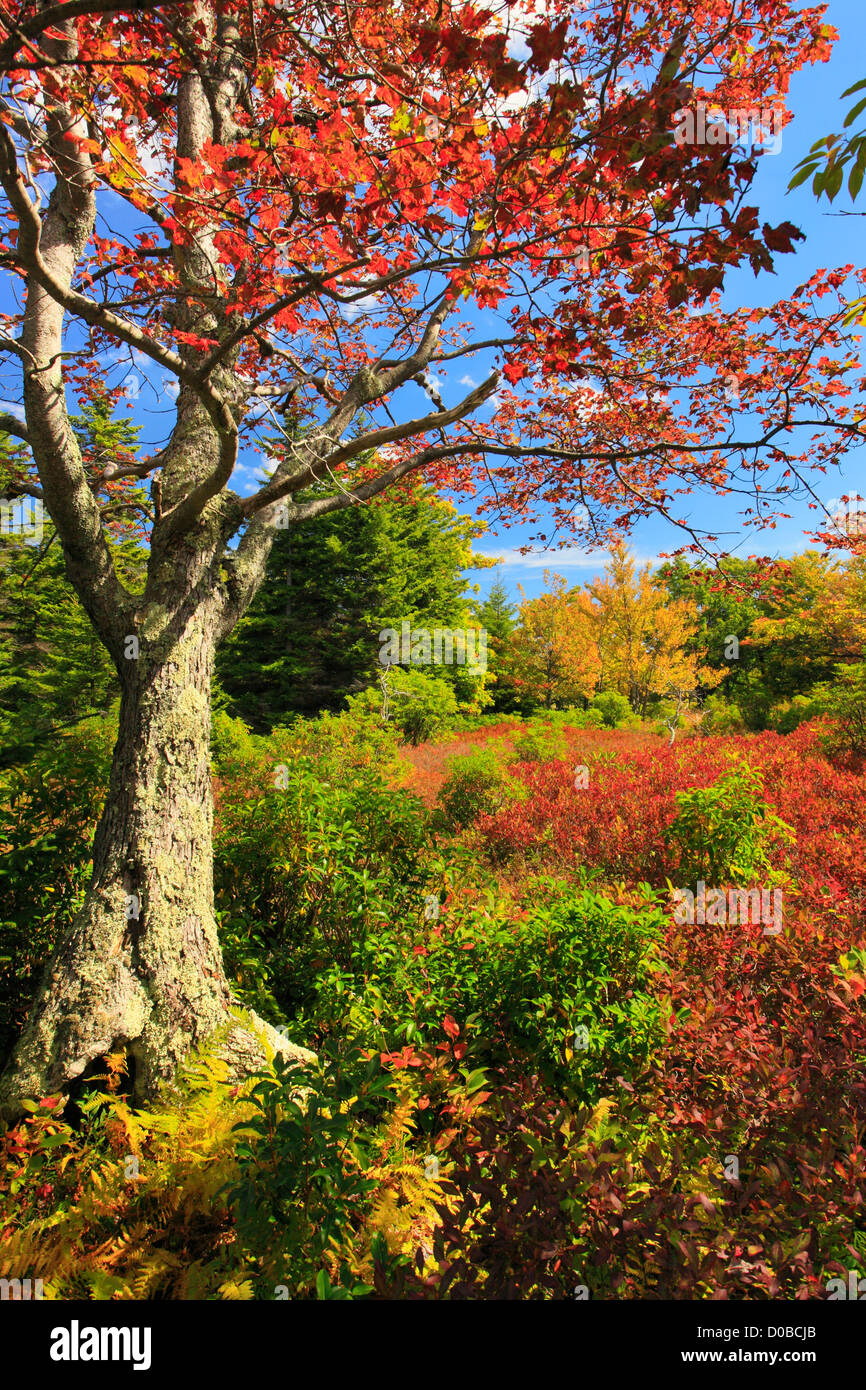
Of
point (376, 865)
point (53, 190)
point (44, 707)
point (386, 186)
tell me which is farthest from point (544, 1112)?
point (44, 707)

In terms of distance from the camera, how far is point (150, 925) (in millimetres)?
3299

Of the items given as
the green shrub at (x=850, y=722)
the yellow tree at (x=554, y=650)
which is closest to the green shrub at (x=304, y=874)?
the green shrub at (x=850, y=722)

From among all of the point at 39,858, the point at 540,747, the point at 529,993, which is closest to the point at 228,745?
the point at 39,858

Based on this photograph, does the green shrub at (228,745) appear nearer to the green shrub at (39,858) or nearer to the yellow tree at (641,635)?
the green shrub at (39,858)

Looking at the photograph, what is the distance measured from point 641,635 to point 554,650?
3561 mm

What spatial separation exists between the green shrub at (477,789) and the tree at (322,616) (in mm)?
12618

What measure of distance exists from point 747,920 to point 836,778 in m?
4.85

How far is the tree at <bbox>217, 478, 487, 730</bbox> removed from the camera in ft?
66.7

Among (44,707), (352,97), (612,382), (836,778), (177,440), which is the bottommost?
(836,778)

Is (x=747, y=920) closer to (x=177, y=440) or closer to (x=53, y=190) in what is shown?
(x=177, y=440)

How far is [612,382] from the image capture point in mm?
4938

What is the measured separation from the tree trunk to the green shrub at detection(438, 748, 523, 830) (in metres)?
4.53

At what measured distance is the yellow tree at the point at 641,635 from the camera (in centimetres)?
2438

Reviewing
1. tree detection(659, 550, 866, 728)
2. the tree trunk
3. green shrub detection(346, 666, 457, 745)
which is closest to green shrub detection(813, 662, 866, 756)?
tree detection(659, 550, 866, 728)
